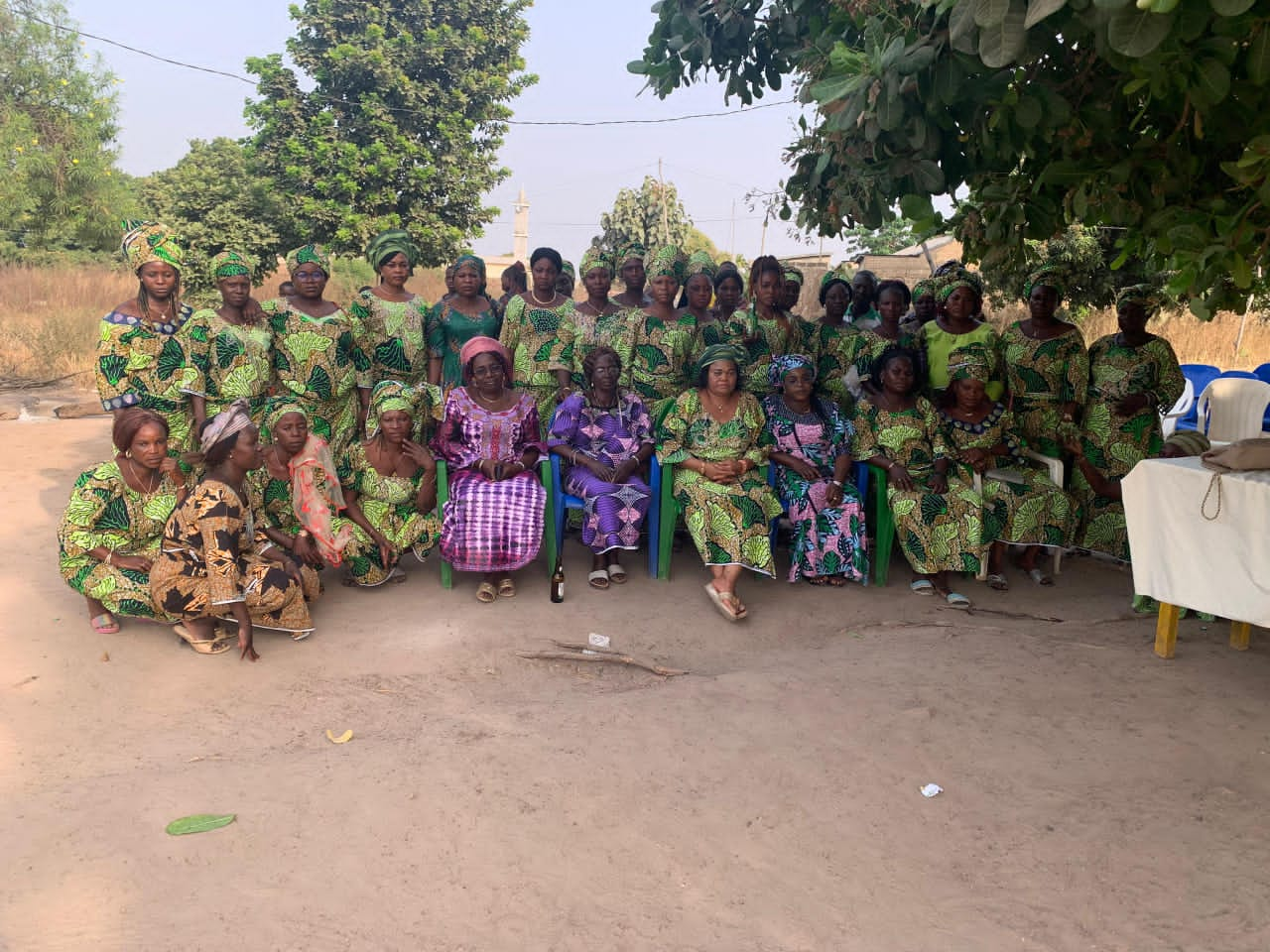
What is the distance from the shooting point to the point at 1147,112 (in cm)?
353

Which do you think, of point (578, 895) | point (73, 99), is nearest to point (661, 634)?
point (578, 895)

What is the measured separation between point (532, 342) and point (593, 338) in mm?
412

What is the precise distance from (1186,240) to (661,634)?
2971 millimetres

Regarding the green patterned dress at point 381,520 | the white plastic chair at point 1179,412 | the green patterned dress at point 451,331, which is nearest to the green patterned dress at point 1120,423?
the white plastic chair at point 1179,412

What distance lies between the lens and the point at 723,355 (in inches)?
216

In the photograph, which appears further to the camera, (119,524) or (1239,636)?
(1239,636)

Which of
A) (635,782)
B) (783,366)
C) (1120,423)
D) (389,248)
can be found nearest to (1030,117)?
(635,782)

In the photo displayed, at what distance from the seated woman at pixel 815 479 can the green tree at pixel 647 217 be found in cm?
2364

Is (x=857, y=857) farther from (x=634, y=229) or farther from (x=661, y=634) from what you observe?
(x=634, y=229)

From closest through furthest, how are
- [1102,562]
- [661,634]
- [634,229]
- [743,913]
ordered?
[743,913], [661,634], [1102,562], [634,229]

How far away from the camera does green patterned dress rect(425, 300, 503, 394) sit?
6242mm

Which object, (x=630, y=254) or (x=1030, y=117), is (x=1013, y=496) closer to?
(x=630, y=254)

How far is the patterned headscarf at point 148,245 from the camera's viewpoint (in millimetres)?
4805

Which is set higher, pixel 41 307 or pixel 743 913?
pixel 41 307
